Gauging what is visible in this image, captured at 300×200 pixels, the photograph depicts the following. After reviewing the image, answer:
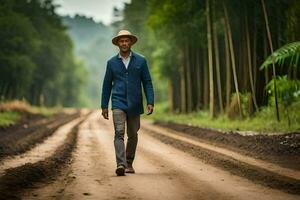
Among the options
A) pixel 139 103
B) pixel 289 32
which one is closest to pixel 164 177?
pixel 139 103

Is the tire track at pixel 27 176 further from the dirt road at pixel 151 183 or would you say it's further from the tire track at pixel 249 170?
the tire track at pixel 249 170

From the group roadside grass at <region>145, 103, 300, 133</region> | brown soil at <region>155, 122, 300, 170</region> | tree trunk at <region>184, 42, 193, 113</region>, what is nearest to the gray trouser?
brown soil at <region>155, 122, 300, 170</region>

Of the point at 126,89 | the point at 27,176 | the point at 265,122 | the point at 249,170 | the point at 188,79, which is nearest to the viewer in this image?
the point at 27,176

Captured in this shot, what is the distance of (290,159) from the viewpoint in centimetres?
1121

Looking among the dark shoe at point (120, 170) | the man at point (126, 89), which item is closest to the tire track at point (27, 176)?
the dark shoe at point (120, 170)

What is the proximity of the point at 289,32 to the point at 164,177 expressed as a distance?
14039 mm

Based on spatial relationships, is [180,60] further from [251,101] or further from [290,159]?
[290,159]

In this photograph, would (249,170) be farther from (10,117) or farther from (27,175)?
(10,117)

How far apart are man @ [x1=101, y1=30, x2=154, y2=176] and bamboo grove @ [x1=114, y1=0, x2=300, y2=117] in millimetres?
7027

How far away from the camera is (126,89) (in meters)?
9.36

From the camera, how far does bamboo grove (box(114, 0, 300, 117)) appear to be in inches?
888

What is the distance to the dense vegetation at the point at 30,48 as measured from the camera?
41.9 m

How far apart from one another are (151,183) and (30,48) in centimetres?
3945

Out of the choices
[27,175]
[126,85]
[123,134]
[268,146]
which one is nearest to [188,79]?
[268,146]
